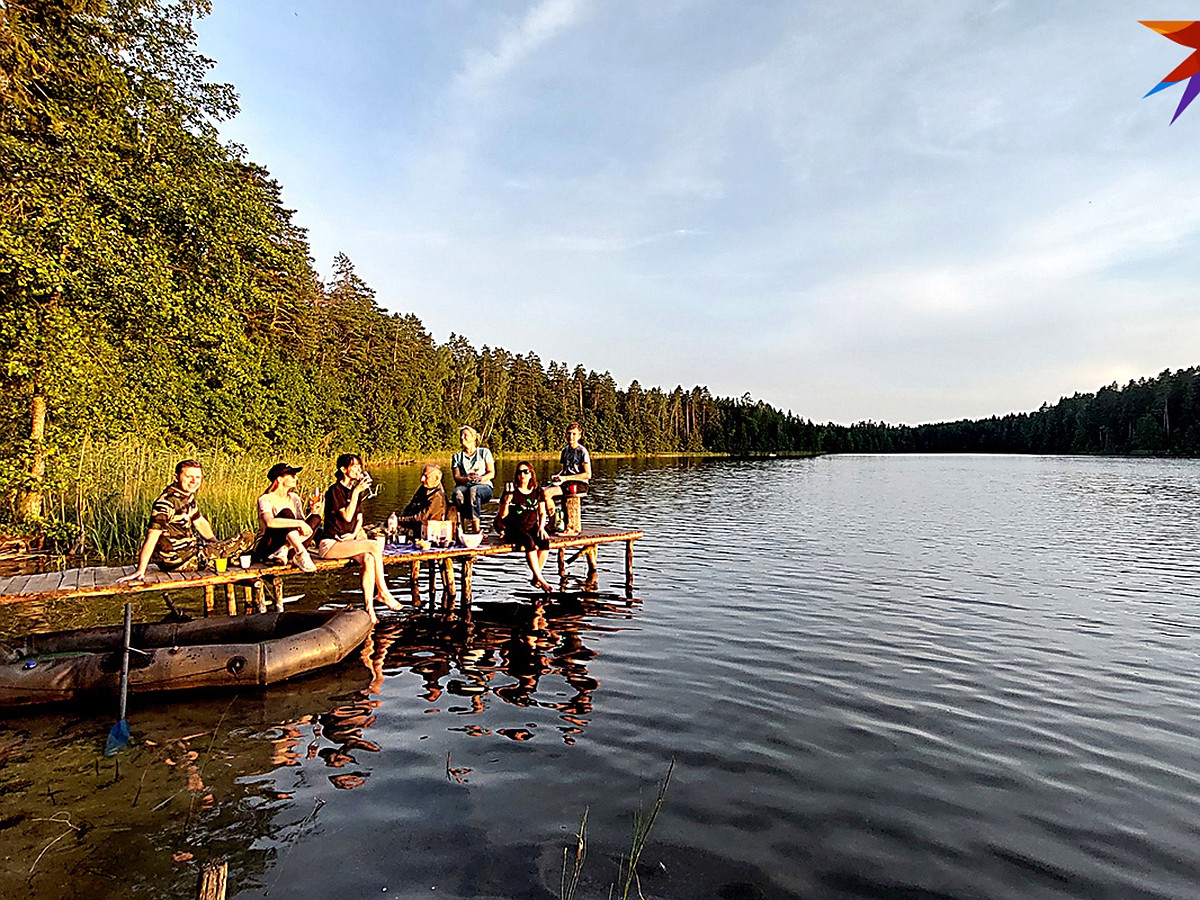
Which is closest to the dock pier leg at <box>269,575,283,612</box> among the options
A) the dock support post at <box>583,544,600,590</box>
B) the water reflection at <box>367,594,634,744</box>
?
the water reflection at <box>367,594,634,744</box>

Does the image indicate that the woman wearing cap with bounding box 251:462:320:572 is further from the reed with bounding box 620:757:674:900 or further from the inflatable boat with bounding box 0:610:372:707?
the reed with bounding box 620:757:674:900

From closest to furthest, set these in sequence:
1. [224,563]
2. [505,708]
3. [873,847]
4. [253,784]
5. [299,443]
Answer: [873,847] < [253,784] < [505,708] < [224,563] < [299,443]

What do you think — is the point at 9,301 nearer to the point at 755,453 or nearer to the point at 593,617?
the point at 593,617

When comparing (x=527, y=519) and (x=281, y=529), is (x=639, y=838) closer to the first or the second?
(x=281, y=529)

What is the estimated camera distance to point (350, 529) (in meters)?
11.8

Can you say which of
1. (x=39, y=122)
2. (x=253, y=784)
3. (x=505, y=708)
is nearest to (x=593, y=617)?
(x=505, y=708)

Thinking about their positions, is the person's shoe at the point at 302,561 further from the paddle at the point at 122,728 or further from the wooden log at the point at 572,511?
the wooden log at the point at 572,511

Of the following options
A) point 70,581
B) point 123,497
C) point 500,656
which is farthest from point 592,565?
point 123,497

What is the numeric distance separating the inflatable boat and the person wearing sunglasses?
4332 mm

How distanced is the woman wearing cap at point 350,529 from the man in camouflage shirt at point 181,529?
1672 millimetres

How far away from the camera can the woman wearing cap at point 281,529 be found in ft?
36.0

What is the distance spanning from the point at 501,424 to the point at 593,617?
277ft

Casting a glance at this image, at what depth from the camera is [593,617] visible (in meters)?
13.5

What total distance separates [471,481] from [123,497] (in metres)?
10.4
